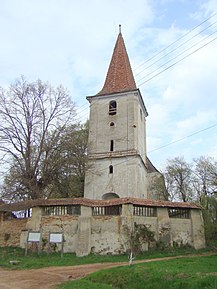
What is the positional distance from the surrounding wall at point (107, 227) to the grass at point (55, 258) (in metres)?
0.59

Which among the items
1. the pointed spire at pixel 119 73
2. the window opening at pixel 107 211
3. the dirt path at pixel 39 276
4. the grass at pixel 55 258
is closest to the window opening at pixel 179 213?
the grass at pixel 55 258

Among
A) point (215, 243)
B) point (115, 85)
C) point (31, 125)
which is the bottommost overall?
point (215, 243)

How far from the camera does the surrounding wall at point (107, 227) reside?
1738 centimetres

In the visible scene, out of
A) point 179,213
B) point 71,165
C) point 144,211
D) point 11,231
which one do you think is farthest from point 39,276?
point 71,165

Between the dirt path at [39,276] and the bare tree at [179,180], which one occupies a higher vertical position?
the bare tree at [179,180]

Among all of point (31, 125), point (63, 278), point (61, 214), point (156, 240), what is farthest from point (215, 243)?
point (31, 125)

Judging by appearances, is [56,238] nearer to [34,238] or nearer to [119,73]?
[34,238]

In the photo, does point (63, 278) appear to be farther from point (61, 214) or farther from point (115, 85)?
point (115, 85)

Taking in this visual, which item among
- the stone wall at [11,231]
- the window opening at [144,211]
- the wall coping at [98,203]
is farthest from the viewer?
the stone wall at [11,231]

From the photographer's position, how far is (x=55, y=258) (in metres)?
16.1

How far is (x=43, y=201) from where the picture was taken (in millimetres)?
18516

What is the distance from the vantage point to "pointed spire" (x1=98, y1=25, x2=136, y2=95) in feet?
110

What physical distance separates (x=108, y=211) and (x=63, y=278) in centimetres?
714

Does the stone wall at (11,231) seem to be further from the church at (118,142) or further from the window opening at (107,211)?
the church at (118,142)
